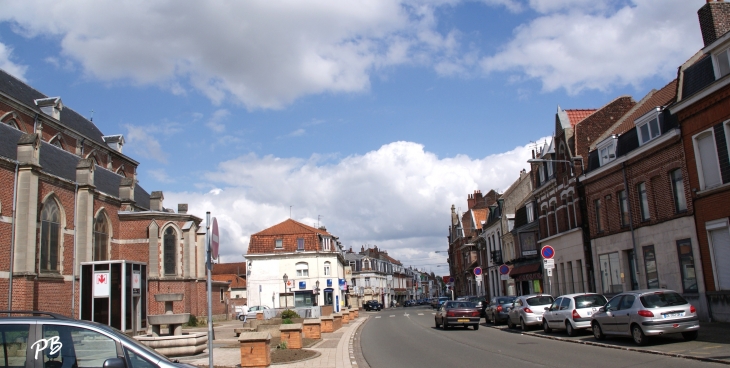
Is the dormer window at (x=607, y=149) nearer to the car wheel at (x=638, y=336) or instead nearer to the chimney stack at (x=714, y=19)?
the chimney stack at (x=714, y=19)

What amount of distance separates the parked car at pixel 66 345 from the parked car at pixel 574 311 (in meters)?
16.7

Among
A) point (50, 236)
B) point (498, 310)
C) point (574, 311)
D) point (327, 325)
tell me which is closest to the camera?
point (574, 311)

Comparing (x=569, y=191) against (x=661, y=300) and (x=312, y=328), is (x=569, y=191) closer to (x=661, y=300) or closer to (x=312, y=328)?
(x=312, y=328)

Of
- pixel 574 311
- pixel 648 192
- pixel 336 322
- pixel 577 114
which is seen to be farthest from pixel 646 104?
pixel 336 322

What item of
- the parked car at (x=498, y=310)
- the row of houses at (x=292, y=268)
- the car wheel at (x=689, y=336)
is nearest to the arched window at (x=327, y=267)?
the row of houses at (x=292, y=268)

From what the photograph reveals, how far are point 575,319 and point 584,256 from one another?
41.4 ft

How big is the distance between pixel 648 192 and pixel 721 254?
197 inches

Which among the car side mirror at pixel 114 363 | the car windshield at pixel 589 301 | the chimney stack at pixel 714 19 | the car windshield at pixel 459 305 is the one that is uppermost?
the chimney stack at pixel 714 19

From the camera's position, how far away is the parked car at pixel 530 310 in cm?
2444

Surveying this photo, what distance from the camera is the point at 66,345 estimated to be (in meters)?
6.41

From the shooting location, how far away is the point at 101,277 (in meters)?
29.4

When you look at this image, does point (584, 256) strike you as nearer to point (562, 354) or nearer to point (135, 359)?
point (562, 354)

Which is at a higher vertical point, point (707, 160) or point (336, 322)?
point (707, 160)

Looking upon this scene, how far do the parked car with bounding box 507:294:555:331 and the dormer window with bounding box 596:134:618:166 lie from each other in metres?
7.99
